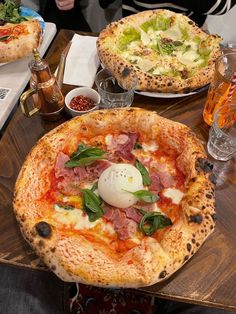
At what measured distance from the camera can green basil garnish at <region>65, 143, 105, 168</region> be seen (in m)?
1.46

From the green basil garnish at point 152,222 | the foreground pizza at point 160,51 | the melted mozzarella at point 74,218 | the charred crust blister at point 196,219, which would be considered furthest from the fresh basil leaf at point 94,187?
the foreground pizza at point 160,51

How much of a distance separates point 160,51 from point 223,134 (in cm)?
77

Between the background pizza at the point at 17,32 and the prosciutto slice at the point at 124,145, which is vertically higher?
the background pizza at the point at 17,32

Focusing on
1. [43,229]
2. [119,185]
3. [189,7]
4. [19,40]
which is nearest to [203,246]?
[119,185]

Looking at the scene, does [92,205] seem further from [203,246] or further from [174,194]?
[203,246]

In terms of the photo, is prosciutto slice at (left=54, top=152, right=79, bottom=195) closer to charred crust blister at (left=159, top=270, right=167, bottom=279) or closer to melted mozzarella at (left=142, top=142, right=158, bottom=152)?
melted mozzarella at (left=142, top=142, right=158, bottom=152)

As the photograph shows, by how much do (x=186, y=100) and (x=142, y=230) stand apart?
2.74ft

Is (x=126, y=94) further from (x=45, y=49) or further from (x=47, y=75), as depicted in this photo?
(x=45, y=49)

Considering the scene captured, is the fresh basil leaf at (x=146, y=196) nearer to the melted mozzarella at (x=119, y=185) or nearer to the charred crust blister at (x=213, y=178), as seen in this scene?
the melted mozzarella at (x=119, y=185)

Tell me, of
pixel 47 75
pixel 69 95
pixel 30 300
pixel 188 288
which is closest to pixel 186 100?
pixel 69 95

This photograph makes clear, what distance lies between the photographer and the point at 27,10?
235 cm

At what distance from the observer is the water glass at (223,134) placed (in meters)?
1.54

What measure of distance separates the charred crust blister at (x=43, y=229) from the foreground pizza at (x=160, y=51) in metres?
0.88

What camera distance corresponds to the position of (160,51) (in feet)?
6.75
